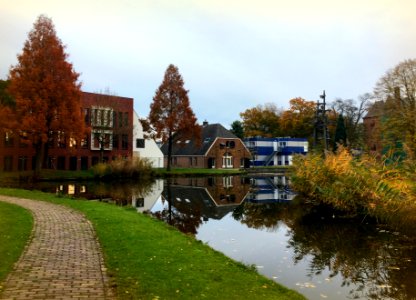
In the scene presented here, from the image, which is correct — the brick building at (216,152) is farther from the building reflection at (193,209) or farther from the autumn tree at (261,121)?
the building reflection at (193,209)

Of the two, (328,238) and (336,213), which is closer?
(328,238)

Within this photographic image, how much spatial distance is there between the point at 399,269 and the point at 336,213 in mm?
8514

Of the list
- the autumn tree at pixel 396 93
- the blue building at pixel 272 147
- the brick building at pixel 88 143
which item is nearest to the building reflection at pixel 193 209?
the autumn tree at pixel 396 93

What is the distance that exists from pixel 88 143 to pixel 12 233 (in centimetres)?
3992

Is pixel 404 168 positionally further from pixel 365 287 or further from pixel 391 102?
pixel 391 102

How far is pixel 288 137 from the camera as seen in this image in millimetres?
78312

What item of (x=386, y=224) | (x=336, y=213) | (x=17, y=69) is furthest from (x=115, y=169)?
(x=386, y=224)

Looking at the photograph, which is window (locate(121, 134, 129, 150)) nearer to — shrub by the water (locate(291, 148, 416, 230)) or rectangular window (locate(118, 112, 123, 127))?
rectangular window (locate(118, 112, 123, 127))

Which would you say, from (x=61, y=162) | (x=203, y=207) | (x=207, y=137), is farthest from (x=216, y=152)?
(x=203, y=207)

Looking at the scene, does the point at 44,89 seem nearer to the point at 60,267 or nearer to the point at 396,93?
the point at 60,267

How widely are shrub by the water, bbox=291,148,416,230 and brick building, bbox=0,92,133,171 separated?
2954cm

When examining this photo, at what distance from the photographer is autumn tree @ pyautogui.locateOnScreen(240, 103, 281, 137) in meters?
85.1

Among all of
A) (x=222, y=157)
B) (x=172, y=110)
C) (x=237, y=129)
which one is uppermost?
(x=237, y=129)

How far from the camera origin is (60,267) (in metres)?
6.91
